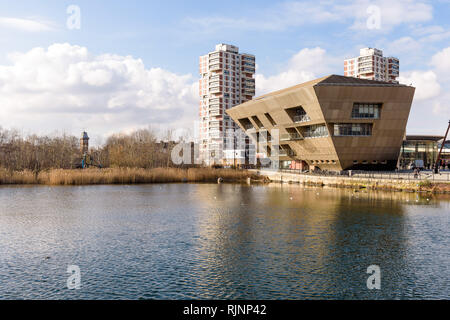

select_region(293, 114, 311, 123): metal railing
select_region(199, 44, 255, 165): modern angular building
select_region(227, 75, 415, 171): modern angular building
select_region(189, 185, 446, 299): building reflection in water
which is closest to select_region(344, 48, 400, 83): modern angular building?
select_region(199, 44, 255, 165): modern angular building

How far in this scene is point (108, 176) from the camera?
60031 millimetres

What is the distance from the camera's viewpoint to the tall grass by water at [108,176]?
5722cm

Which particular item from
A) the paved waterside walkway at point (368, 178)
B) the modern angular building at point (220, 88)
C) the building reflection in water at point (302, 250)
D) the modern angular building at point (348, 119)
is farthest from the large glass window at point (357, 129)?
the modern angular building at point (220, 88)

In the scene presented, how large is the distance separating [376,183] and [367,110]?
14869 mm

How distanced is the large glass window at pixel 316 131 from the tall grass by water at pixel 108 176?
45.8 feet

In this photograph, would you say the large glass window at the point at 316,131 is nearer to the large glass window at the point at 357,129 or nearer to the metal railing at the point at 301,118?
the metal railing at the point at 301,118

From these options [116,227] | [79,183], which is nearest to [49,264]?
[116,227]

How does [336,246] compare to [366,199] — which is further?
[366,199]

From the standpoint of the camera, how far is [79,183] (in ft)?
191

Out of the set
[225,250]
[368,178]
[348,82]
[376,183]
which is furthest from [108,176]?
[225,250]

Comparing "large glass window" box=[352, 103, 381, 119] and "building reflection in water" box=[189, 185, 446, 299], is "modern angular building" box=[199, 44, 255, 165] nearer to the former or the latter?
"large glass window" box=[352, 103, 381, 119]

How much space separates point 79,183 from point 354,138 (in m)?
38.9

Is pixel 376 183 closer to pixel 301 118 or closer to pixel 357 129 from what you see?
pixel 357 129

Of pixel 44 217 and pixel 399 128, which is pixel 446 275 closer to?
pixel 44 217
